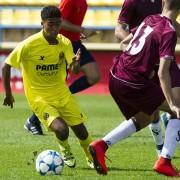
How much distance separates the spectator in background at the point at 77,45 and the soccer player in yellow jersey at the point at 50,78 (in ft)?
7.40

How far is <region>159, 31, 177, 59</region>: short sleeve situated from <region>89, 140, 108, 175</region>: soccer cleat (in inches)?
47.4

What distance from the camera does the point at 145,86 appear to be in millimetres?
7191

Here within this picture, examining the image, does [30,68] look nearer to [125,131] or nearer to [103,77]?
[125,131]

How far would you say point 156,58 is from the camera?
Result: 7016mm

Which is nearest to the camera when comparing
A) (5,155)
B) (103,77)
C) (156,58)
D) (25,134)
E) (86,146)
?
(156,58)

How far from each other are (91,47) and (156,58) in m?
12.2

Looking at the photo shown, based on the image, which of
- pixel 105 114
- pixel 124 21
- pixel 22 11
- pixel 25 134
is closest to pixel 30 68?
pixel 124 21

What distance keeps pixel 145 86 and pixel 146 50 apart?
373 mm

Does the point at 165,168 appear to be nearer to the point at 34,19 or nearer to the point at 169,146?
the point at 169,146

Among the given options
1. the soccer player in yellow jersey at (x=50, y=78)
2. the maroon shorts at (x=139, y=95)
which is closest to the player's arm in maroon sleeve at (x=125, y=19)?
the soccer player in yellow jersey at (x=50, y=78)

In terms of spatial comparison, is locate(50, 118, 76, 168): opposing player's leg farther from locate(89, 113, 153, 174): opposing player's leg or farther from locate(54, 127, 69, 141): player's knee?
locate(89, 113, 153, 174): opposing player's leg

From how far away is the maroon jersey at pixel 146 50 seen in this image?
6.75 meters

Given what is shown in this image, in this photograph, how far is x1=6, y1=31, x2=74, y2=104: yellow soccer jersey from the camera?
312 inches

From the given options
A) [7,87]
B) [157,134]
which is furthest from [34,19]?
[7,87]
